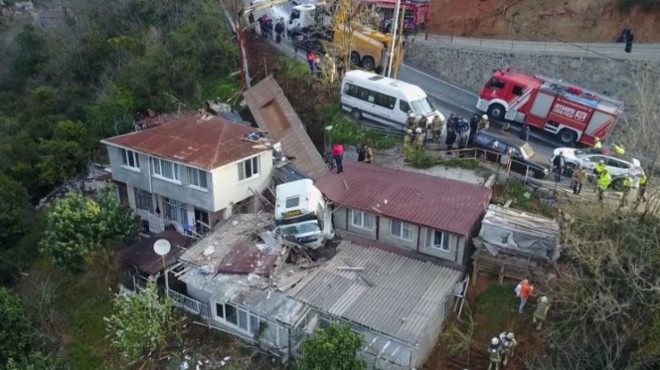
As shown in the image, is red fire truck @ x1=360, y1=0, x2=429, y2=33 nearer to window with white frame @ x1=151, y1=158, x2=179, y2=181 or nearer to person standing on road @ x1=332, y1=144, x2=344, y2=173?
person standing on road @ x1=332, y1=144, x2=344, y2=173

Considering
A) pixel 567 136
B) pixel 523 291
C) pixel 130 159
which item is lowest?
pixel 523 291

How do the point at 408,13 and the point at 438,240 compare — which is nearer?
the point at 438,240

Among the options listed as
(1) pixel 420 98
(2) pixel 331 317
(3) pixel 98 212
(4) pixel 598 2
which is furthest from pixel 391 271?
(4) pixel 598 2

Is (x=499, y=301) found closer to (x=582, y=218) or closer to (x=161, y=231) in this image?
(x=582, y=218)

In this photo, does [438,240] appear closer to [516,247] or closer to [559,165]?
[516,247]

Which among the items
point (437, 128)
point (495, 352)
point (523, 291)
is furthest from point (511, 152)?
point (495, 352)

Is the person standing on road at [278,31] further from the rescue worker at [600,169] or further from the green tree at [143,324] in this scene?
the rescue worker at [600,169]

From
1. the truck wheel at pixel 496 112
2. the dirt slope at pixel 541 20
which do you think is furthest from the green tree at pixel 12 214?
the dirt slope at pixel 541 20
